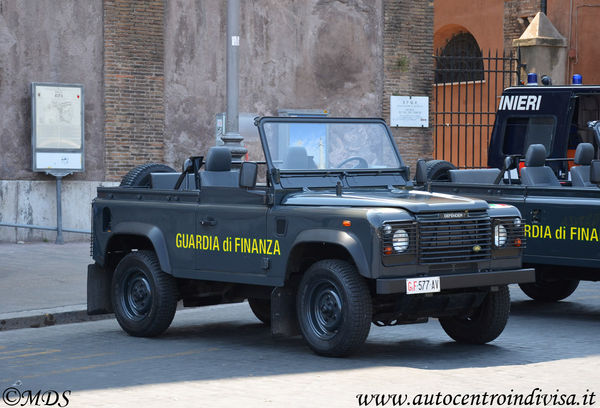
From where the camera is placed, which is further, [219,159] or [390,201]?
[219,159]

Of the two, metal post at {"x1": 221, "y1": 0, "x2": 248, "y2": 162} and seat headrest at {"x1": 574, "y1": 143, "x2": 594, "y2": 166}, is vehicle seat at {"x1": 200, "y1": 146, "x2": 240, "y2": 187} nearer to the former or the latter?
seat headrest at {"x1": 574, "y1": 143, "x2": 594, "y2": 166}

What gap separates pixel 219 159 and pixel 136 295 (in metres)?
1.53

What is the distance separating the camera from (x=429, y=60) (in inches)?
954

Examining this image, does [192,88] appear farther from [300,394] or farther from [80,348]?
[300,394]

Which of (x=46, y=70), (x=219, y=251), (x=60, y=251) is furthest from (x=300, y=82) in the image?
(x=219, y=251)

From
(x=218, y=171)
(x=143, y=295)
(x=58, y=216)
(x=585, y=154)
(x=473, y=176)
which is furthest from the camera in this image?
(x=58, y=216)

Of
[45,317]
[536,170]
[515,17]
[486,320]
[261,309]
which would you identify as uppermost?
[515,17]

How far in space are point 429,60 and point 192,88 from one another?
5677mm

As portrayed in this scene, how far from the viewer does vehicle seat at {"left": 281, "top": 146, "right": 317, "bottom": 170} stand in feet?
32.0

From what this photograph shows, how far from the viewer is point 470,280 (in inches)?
351

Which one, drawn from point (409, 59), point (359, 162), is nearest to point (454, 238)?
point (359, 162)

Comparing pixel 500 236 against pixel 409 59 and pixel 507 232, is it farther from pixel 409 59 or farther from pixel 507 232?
pixel 409 59

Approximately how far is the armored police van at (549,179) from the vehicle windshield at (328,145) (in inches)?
18.8

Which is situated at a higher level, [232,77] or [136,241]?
[232,77]
